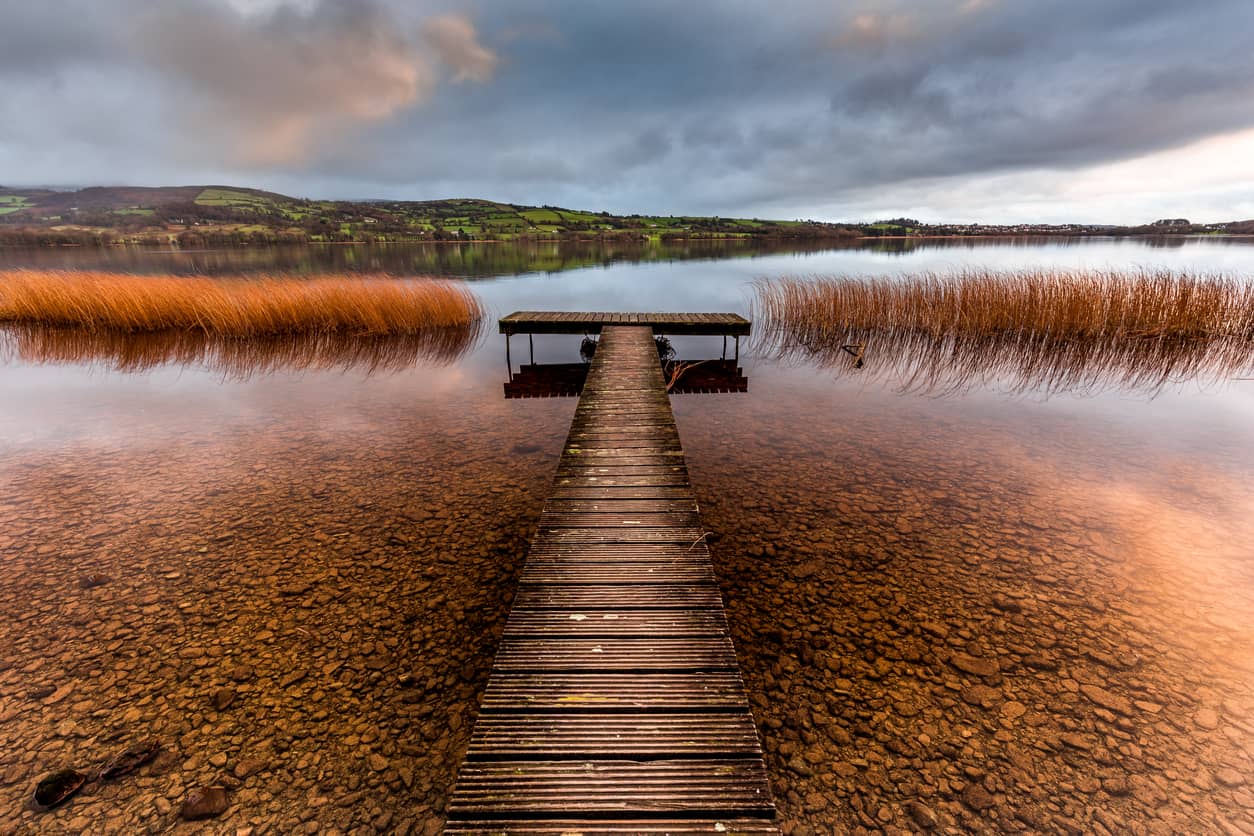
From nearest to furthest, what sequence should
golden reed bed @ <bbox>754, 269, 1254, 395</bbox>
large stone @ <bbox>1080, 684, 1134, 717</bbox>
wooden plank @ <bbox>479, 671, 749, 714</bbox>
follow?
wooden plank @ <bbox>479, 671, 749, 714</bbox> < large stone @ <bbox>1080, 684, 1134, 717</bbox> < golden reed bed @ <bbox>754, 269, 1254, 395</bbox>

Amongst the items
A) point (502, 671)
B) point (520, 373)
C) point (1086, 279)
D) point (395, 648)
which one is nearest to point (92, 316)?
point (520, 373)

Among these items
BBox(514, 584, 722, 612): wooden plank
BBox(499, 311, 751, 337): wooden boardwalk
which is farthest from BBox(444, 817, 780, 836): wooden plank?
BBox(499, 311, 751, 337): wooden boardwalk

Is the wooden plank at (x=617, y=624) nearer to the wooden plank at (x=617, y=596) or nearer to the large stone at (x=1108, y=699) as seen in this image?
the wooden plank at (x=617, y=596)

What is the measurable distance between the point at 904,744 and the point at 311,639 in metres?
4.25

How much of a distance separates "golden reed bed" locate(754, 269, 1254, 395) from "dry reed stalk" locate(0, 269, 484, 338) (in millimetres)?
11490

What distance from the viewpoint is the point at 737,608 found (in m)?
4.34

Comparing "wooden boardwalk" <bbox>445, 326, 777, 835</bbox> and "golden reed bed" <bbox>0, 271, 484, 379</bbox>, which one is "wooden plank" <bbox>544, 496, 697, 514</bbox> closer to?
"wooden boardwalk" <bbox>445, 326, 777, 835</bbox>

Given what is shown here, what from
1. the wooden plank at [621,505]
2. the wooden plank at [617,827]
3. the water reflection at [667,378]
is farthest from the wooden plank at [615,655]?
the water reflection at [667,378]

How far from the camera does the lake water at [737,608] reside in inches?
113

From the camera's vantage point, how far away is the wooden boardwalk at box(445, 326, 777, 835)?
1.96 meters

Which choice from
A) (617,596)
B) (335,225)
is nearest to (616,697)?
(617,596)

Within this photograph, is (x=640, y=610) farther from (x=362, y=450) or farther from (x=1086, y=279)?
(x=1086, y=279)

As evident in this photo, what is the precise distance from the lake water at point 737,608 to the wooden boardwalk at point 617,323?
435cm

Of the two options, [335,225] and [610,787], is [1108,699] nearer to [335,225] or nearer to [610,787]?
[610,787]
